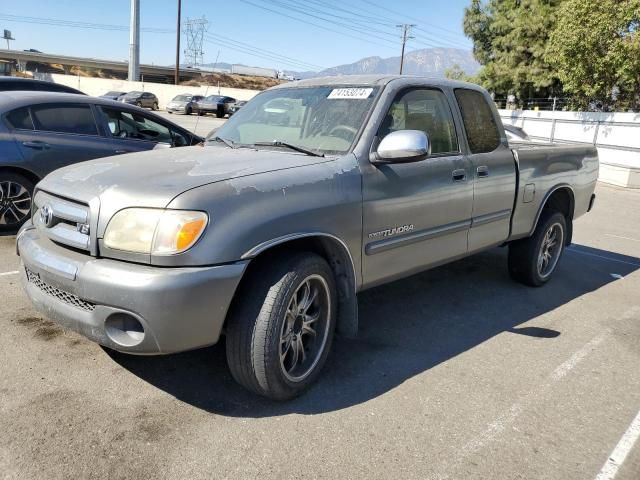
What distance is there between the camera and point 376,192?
3.53 m

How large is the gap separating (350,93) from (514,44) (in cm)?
3605

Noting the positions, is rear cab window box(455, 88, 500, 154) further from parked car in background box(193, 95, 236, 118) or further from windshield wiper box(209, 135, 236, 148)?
parked car in background box(193, 95, 236, 118)

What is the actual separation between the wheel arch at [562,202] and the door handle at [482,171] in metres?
1.18

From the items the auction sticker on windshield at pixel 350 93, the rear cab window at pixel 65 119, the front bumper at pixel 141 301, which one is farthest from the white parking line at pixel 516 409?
the rear cab window at pixel 65 119

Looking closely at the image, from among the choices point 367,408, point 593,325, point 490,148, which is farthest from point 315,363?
point 593,325

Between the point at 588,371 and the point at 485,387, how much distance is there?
0.90m

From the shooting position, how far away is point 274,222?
2.93 m

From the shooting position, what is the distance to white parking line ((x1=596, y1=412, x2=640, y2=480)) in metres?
2.77

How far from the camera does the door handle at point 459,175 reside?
165 inches

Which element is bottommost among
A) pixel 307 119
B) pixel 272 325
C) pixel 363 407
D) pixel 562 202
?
pixel 363 407

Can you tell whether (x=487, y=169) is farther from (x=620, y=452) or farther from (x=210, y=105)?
(x=210, y=105)

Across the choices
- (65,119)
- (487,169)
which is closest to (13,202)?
(65,119)

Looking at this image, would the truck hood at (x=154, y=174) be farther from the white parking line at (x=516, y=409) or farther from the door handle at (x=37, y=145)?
the door handle at (x=37, y=145)

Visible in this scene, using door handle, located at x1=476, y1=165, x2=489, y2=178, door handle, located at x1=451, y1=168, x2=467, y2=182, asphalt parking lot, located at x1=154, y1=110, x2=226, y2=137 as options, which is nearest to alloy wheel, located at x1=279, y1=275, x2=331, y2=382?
door handle, located at x1=451, y1=168, x2=467, y2=182
